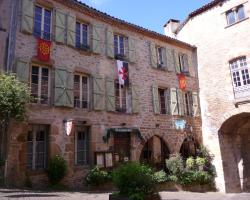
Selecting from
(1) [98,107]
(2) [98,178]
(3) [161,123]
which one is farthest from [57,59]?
(3) [161,123]

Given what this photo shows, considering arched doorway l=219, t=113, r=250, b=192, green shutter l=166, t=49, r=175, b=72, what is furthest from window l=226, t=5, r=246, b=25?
arched doorway l=219, t=113, r=250, b=192

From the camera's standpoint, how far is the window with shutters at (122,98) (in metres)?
12.4

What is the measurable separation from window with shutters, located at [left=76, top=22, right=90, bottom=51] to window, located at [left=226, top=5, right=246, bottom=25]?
7.62m

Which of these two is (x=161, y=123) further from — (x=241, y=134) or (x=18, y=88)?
(x=18, y=88)

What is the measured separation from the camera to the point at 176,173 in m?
12.3

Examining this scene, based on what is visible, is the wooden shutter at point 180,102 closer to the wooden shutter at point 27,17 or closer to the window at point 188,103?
the window at point 188,103

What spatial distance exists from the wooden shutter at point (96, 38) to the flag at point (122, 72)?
1.13m

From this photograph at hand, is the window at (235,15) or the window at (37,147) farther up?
the window at (235,15)

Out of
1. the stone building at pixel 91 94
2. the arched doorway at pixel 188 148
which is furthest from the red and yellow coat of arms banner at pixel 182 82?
the arched doorway at pixel 188 148

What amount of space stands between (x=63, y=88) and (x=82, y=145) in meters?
2.30

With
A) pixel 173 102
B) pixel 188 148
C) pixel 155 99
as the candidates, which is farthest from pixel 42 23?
pixel 188 148

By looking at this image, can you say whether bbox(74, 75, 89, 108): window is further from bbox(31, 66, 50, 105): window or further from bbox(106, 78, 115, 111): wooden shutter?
bbox(31, 66, 50, 105): window

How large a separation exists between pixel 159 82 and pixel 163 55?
1.65 metres

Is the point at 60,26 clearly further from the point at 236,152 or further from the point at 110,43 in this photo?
the point at 236,152
